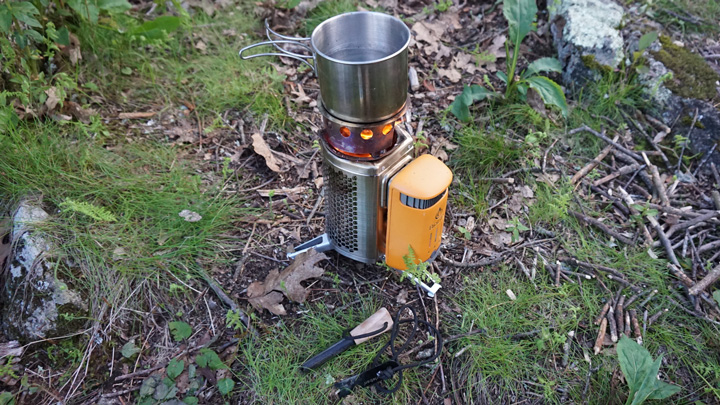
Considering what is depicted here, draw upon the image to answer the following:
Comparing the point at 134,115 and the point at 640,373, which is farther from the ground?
the point at 134,115

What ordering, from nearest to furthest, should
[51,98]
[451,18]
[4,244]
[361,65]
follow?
[361,65] → [4,244] → [51,98] → [451,18]

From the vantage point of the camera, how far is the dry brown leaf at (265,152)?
3006 mm

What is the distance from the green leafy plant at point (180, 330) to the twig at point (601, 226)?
86.4 inches

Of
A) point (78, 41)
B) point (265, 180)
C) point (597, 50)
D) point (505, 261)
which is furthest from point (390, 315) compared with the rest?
point (78, 41)

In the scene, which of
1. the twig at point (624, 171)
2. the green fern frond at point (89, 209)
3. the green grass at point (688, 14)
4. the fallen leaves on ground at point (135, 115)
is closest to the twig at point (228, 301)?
the green fern frond at point (89, 209)

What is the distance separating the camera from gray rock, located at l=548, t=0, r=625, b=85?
3359 millimetres

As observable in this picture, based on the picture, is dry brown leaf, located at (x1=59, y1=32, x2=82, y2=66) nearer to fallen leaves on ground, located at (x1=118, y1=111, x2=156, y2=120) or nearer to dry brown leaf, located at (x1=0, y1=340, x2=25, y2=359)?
fallen leaves on ground, located at (x1=118, y1=111, x2=156, y2=120)

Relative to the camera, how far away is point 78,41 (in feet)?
10.7

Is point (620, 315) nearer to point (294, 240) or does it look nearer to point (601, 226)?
point (601, 226)

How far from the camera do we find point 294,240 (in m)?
2.73

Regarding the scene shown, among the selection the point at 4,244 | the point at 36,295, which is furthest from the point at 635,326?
the point at 4,244

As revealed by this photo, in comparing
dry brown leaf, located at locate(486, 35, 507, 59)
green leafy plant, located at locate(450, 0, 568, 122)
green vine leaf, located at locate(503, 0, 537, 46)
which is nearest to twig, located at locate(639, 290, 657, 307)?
green leafy plant, located at locate(450, 0, 568, 122)

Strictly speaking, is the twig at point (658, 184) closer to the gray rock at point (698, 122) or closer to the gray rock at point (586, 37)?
the gray rock at point (698, 122)

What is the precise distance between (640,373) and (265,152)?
2.30 meters
